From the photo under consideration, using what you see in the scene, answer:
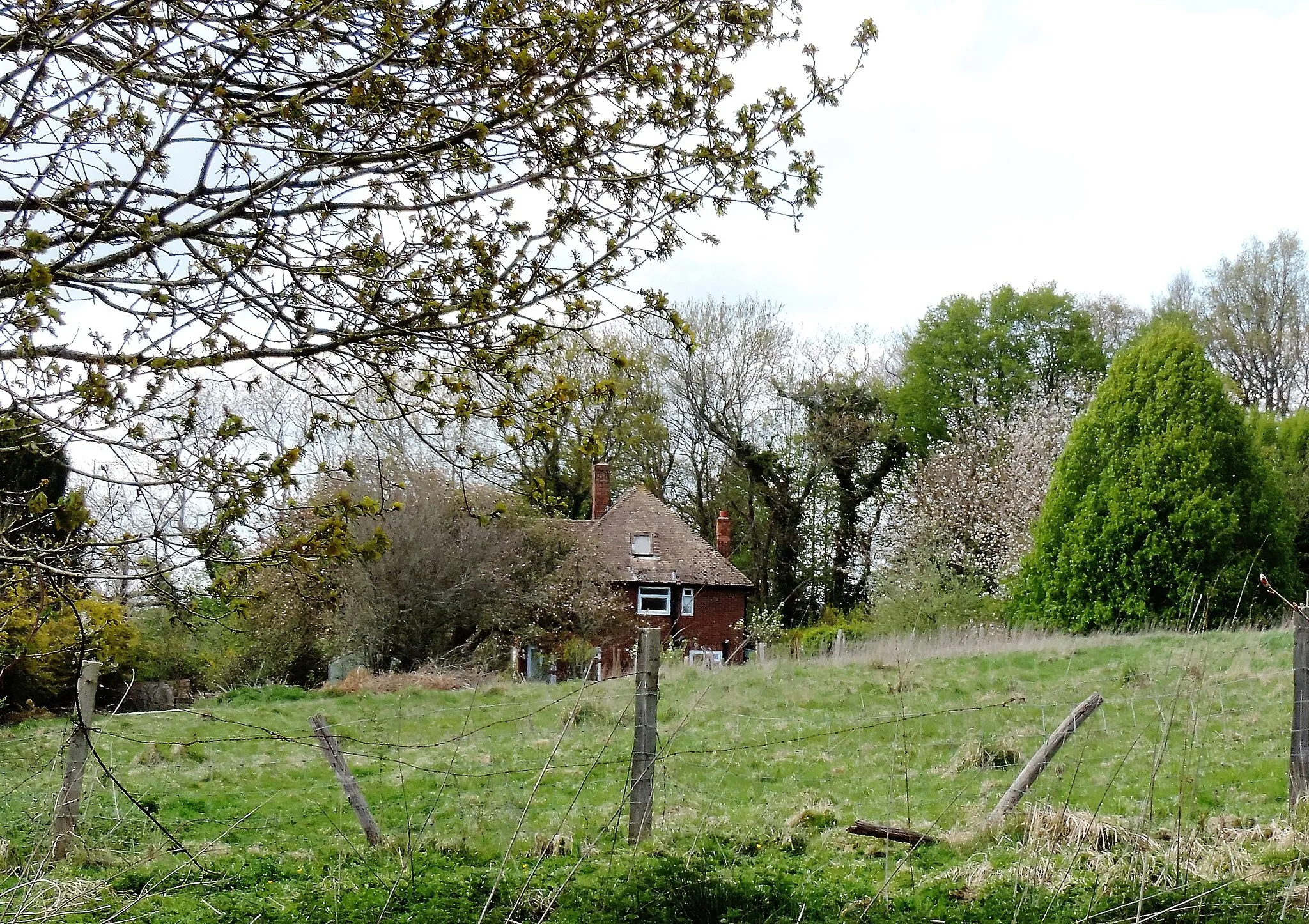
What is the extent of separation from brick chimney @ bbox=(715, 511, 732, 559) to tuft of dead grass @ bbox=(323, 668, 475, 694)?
15833mm

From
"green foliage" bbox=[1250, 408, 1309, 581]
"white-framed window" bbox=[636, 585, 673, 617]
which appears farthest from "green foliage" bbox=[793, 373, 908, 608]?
"green foliage" bbox=[1250, 408, 1309, 581]

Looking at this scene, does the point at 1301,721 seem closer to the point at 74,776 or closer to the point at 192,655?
the point at 74,776

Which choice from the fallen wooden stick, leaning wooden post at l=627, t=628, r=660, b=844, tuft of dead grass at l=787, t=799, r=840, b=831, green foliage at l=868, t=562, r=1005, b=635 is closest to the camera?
the fallen wooden stick

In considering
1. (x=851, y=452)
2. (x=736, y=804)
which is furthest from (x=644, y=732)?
(x=851, y=452)

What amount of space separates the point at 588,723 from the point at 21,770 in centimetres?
622

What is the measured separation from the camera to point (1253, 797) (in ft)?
24.1

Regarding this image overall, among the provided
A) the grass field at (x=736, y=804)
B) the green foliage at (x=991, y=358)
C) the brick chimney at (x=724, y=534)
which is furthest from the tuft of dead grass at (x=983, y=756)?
the green foliage at (x=991, y=358)

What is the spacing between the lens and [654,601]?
32.0 m

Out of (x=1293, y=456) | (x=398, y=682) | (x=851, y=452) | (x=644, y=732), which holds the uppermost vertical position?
(x=851, y=452)

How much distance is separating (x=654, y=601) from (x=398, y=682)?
1457cm

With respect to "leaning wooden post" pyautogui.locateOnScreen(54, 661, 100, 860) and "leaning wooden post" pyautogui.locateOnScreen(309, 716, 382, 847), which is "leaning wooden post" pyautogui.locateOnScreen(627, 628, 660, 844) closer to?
"leaning wooden post" pyautogui.locateOnScreen(309, 716, 382, 847)

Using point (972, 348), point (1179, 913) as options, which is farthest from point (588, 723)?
point (972, 348)

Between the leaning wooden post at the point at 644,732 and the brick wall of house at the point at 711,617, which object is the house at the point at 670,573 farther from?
the leaning wooden post at the point at 644,732

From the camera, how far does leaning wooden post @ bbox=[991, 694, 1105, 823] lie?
6.56 metres
